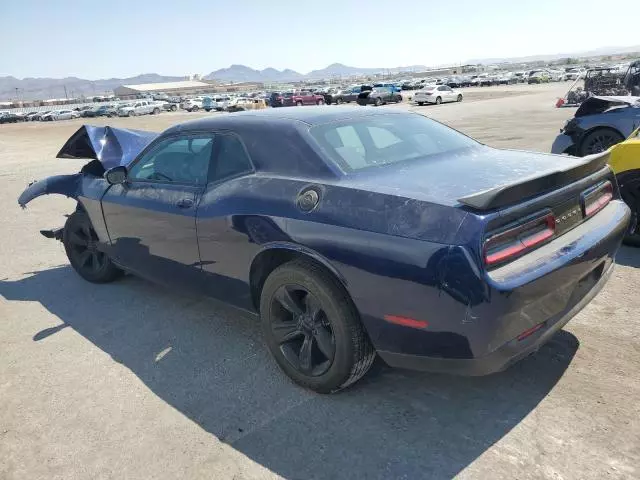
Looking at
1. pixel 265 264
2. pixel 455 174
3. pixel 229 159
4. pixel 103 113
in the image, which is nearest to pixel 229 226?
pixel 265 264

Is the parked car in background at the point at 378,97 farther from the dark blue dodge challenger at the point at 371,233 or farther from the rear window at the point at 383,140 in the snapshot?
the dark blue dodge challenger at the point at 371,233

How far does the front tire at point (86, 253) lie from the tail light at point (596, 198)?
13.4ft

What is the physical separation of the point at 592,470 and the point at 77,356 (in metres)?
3.33

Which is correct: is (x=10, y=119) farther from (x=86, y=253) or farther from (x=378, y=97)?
(x=86, y=253)

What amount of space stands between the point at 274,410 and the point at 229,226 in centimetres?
116

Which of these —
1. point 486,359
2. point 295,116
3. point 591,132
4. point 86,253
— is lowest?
point 86,253

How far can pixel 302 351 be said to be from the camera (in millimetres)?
3049

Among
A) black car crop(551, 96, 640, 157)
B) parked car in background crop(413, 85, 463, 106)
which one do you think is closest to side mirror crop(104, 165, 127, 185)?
black car crop(551, 96, 640, 157)

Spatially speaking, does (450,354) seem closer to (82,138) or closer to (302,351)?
(302,351)

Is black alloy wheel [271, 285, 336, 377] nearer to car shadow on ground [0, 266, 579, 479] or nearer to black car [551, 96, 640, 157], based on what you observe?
car shadow on ground [0, 266, 579, 479]

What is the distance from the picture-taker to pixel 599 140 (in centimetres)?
822

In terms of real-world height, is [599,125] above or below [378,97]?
above

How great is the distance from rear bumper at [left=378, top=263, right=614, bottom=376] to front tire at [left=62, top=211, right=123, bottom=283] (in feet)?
11.3

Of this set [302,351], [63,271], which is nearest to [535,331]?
[302,351]
